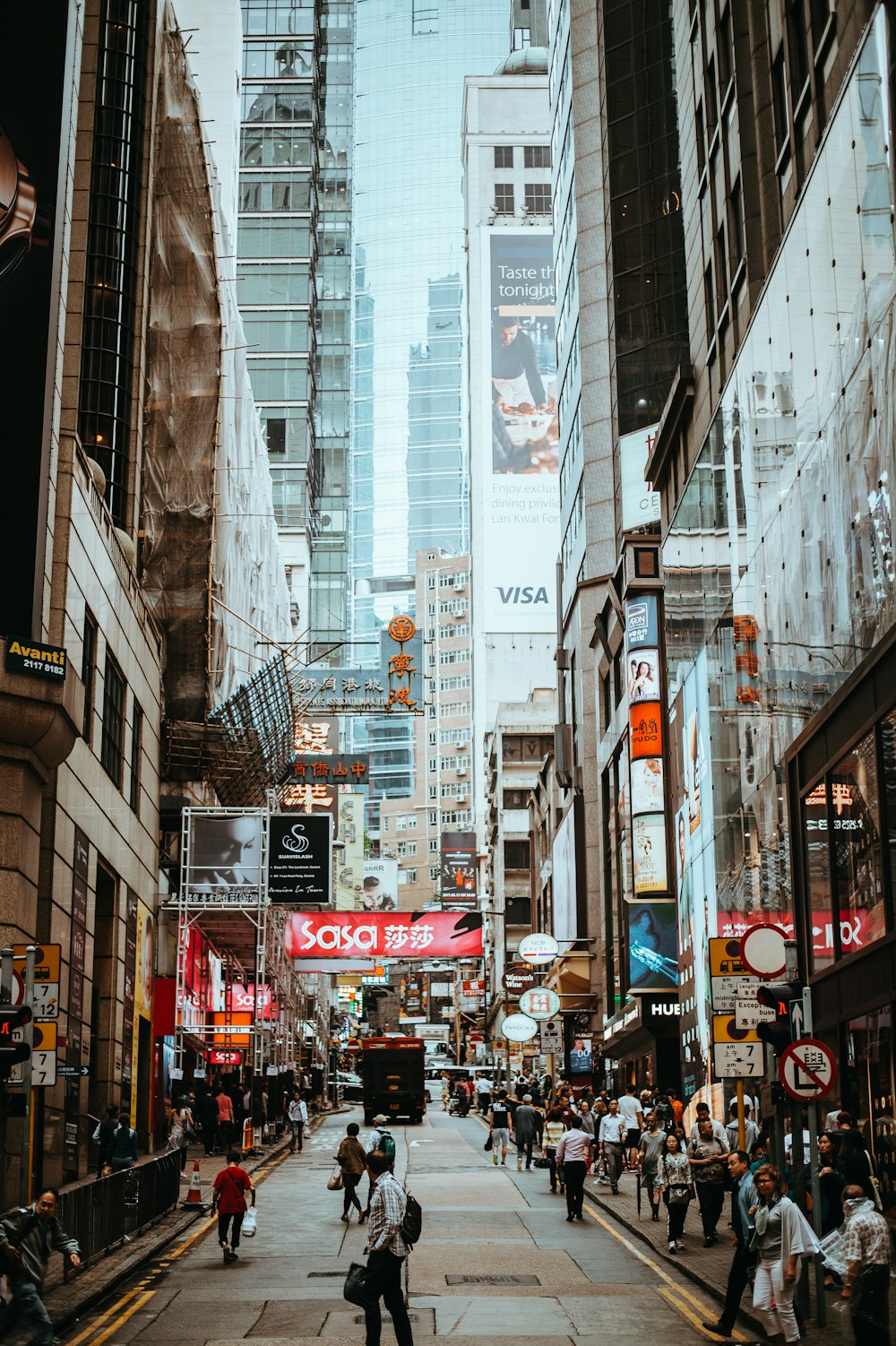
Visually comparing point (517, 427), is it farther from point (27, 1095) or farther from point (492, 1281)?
point (27, 1095)

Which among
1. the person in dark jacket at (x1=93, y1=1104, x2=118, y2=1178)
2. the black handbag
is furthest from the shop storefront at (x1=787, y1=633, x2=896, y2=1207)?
the person in dark jacket at (x1=93, y1=1104, x2=118, y2=1178)

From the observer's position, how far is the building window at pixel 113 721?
111ft

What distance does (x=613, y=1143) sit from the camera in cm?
2911

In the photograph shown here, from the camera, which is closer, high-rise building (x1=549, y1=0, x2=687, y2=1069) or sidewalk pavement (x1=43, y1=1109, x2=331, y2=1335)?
sidewalk pavement (x1=43, y1=1109, x2=331, y2=1335)

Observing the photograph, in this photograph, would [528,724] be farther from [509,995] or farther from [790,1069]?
[790,1069]

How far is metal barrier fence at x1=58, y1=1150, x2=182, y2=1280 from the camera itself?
17.6 metres

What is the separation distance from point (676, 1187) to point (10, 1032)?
368 inches

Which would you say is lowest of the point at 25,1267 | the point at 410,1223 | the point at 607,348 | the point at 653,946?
the point at 25,1267

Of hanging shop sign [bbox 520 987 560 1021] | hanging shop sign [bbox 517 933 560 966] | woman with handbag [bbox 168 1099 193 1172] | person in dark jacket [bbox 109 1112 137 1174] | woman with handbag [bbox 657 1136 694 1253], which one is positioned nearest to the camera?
woman with handbag [bbox 657 1136 694 1253]

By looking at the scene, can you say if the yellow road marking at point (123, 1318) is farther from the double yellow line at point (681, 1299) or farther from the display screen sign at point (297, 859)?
the display screen sign at point (297, 859)

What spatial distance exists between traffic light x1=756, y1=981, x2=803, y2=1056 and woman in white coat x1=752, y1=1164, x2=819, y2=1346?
5.41 feet

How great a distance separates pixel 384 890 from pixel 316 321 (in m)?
63.4

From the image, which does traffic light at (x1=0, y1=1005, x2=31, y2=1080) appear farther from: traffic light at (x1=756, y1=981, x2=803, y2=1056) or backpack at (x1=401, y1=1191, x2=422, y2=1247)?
traffic light at (x1=756, y1=981, x2=803, y2=1056)

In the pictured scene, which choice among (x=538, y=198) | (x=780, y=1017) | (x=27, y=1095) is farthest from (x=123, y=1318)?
(x=538, y=198)
